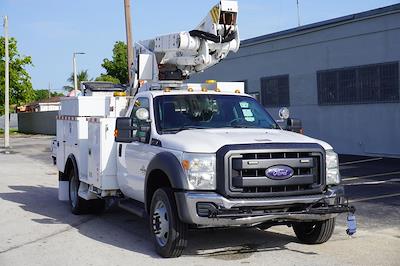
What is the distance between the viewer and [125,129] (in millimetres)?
7453

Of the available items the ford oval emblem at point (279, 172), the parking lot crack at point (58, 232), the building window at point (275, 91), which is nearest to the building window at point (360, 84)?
the building window at point (275, 91)

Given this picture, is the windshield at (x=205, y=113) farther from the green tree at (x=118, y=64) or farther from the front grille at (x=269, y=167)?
the green tree at (x=118, y=64)

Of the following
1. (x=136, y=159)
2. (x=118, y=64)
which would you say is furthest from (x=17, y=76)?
(x=136, y=159)

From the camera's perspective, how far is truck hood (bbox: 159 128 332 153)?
6453 millimetres

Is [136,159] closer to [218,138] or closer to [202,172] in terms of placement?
[218,138]

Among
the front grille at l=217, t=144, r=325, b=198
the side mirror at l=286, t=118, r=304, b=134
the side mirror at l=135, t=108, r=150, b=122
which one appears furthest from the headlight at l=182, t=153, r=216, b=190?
the side mirror at l=286, t=118, r=304, b=134

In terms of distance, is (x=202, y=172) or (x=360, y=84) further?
(x=360, y=84)

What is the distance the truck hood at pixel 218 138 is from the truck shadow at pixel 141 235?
111 cm

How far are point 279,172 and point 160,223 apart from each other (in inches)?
63.3

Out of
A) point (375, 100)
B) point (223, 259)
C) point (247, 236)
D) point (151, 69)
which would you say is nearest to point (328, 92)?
point (375, 100)

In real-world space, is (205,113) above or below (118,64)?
below

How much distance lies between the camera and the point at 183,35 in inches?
381

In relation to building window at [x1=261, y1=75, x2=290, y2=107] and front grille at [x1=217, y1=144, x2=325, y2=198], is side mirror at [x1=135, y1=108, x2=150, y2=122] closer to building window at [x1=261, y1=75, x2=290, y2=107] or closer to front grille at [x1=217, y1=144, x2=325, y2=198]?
front grille at [x1=217, y1=144, x2=325, y2=198]

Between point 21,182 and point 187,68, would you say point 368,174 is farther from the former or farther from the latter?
point 21,182
